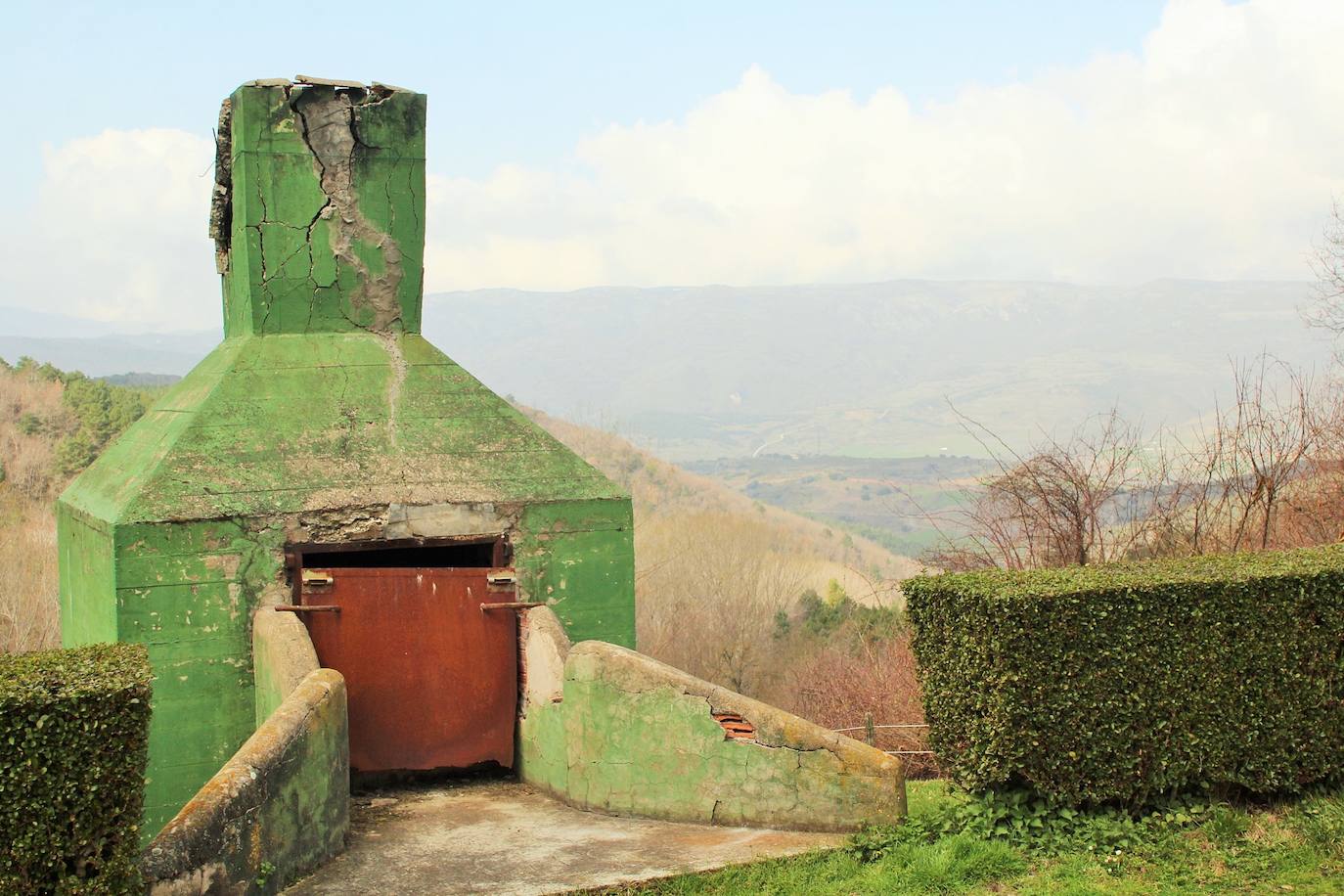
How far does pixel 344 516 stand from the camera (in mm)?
9312


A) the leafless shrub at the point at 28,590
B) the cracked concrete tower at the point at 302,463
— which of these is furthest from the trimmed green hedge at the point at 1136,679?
the leafless shrub at the point at 28,590

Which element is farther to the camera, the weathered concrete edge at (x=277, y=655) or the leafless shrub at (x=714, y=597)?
the leafless shrub at (x=714, y=597)

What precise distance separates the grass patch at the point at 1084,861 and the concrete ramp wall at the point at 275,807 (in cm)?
172

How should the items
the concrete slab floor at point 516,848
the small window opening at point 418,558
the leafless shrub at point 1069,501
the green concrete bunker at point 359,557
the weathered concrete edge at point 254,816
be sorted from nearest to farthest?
1. the weathered concrete edge at point 254,816
2. the concrete slab floor at point 516,848
3. the green concrete bunker at point 359,557
4. the small window opening at point 418,558
5. the leafless shrub at point 1069,501

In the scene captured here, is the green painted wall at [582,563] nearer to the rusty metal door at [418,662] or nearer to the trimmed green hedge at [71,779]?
the rusty metal door at [418,662]

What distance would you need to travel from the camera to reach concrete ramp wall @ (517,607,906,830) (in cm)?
748

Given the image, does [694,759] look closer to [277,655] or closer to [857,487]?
[277,655]

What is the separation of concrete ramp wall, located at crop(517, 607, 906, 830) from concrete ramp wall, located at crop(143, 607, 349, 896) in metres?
1.44

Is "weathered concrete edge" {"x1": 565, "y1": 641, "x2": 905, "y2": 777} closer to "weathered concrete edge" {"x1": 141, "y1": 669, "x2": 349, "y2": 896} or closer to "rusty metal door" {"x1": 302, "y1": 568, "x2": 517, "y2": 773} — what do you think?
"rusty metal door" {"x1": 302, "y1": 568, "x2": 517, "y2": 773}

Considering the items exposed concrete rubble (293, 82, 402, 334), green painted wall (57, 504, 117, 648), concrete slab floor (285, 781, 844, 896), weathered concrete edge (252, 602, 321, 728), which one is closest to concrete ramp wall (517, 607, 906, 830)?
concrete slab floor (285, 781, 844, 896)

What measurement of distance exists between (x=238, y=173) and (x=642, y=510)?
60.8 m

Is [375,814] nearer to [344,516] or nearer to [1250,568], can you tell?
[344,516]

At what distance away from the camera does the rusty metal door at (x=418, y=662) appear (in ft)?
29.3

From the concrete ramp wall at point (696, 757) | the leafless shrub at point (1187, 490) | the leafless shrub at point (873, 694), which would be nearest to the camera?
the concrete ramp wall at point (696, 757)
